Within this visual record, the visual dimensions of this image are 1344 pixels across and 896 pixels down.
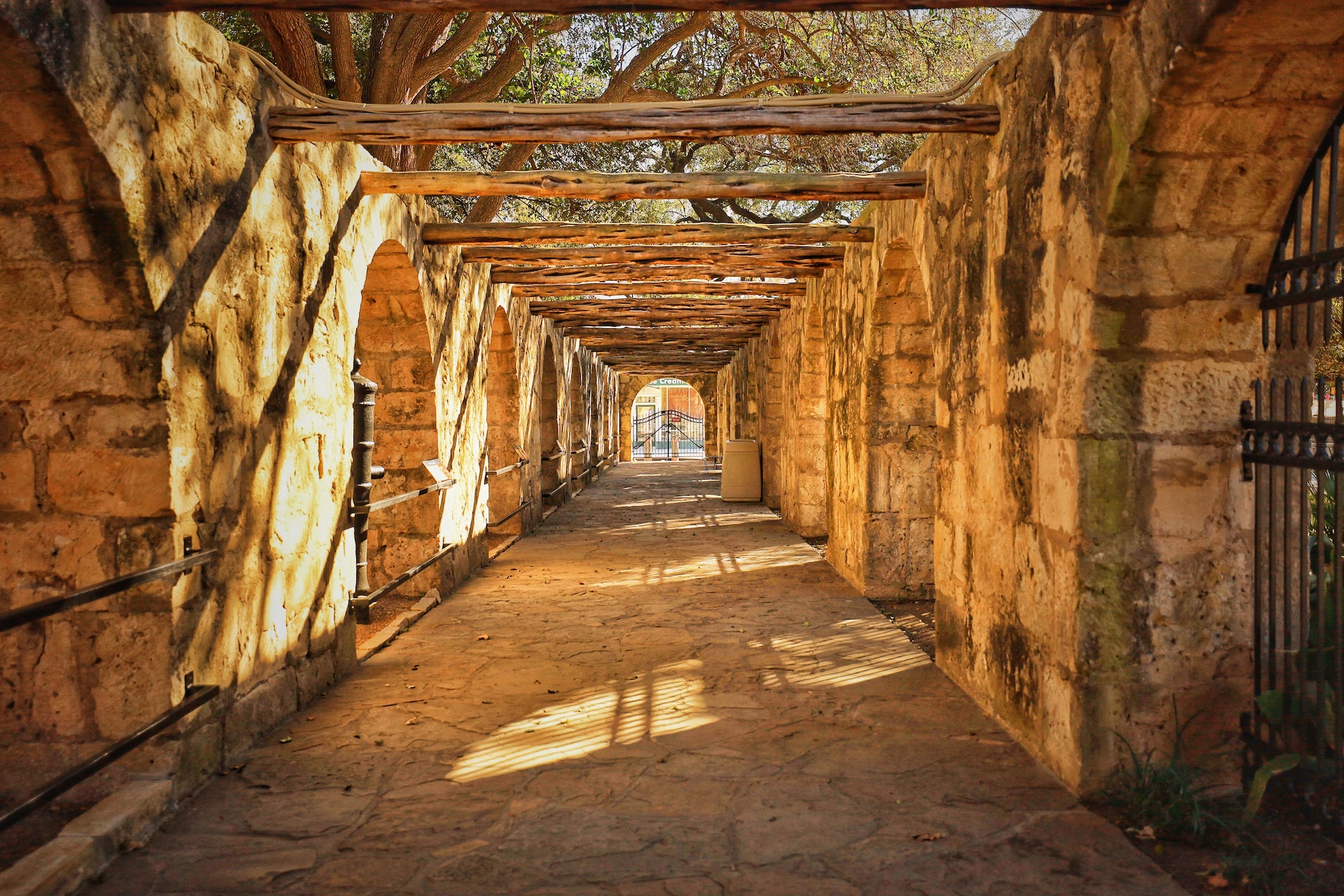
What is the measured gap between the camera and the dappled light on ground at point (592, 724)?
325 cm

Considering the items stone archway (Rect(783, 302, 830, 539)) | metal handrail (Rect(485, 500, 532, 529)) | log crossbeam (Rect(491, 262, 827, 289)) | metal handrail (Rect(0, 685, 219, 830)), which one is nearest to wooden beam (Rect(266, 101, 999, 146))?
metal handrail (Rect(0, 685, 219, 830))

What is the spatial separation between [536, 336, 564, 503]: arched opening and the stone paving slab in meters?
6.38

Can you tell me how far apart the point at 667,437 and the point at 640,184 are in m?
30.4

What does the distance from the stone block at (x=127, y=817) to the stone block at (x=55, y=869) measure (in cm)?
4

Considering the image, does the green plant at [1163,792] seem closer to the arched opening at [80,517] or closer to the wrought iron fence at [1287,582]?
the wrought iron fence at [1287,582]

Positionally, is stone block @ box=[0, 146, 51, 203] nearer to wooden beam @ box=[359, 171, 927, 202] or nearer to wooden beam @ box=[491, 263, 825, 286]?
wooden beam @ box=[359, 171, 927, 202]

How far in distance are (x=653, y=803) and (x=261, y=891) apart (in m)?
1.13

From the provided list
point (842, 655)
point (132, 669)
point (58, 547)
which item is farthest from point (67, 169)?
point (842, 655)

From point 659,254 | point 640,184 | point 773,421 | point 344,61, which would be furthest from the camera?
point 773,421

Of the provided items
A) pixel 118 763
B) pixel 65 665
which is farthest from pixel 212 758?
pixel 65 665

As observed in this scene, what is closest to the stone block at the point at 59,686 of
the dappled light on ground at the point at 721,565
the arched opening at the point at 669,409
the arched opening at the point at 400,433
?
the arched opening at the point at 400,433

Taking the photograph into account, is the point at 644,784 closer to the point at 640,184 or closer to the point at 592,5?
the point at 592,5

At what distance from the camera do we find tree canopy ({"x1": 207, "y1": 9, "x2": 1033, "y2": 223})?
689cm

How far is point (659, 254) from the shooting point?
6727 millimetres
